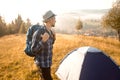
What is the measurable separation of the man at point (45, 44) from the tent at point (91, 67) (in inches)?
104

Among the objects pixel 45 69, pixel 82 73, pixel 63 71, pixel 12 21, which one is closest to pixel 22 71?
pixel 63 71

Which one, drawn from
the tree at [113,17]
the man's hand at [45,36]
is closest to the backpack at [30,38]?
the man's hand at [45,36]

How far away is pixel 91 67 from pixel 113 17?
1081 inches

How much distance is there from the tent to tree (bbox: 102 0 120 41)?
26281 mm

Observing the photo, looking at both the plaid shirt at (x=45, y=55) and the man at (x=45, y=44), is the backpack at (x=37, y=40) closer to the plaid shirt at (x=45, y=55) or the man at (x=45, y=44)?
the man at (x=45, y=44)

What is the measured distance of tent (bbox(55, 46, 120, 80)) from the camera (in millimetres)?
9305

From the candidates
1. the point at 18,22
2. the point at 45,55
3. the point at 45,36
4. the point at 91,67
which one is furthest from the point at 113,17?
the point at 18,22

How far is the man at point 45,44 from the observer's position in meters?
6.52

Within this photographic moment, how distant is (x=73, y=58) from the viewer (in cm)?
999

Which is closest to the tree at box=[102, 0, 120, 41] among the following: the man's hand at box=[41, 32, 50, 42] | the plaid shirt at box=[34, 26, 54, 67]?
the plaid shirt at box=[34, 26, 54, 67]

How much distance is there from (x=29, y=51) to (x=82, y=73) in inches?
133

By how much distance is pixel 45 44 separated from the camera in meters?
6.69

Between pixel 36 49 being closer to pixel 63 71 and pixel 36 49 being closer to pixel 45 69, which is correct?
pixel 45 69

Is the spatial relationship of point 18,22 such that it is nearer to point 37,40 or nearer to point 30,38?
point 30,38
